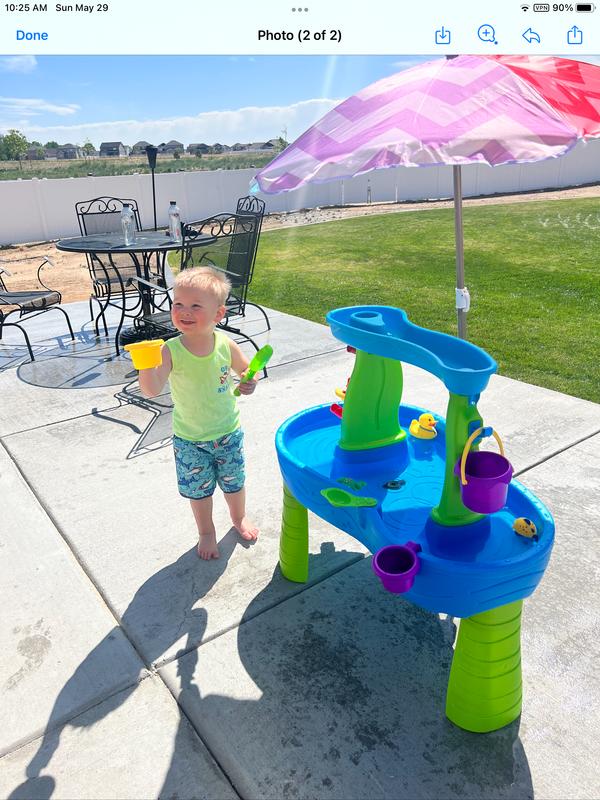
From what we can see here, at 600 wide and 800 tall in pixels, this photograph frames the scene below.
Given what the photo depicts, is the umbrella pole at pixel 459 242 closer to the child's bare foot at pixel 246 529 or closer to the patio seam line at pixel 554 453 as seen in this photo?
the patio seam line at pixel 554 453

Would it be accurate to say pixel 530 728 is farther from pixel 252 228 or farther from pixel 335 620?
pixel 252 228

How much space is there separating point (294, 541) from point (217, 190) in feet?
82.9

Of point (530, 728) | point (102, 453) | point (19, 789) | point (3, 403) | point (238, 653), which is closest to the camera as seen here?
point (19, 789)

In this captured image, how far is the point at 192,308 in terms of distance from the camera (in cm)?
241

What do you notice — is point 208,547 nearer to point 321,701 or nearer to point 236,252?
point 321,701

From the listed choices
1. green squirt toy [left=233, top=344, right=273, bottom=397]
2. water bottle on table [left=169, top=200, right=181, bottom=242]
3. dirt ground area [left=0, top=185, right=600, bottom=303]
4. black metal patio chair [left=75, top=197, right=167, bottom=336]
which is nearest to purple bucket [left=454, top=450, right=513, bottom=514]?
green squirt toy [left=233, top=344, right=273, bottom=397]

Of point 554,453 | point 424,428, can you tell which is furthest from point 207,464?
point 554,453

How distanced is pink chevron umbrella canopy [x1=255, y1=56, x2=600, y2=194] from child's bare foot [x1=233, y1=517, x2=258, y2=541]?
158 centimetres

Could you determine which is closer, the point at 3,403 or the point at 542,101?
the point at 542,101

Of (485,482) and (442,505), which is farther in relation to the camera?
(442,505)

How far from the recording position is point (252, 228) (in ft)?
18.8

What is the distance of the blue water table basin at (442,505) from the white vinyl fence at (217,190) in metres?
13.9

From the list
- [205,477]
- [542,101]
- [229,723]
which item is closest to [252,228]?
[205,477]

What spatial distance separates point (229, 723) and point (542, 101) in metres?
2.30
